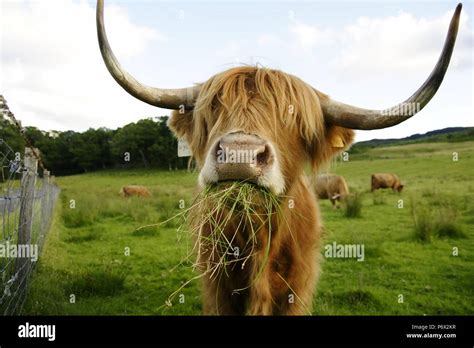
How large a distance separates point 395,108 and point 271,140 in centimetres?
80

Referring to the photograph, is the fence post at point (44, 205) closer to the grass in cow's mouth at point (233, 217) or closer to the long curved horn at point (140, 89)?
the long curved horn at point (140, 89)

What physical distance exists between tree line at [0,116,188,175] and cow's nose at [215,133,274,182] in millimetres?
5310

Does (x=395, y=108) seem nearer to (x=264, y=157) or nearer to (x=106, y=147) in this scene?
(x=264, y=157)

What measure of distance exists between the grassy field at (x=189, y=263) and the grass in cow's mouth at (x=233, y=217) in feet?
0.74

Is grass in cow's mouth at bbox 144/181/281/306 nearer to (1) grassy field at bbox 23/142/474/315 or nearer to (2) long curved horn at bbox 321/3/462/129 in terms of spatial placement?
(1) grassy field at bbox 23/142/474/315

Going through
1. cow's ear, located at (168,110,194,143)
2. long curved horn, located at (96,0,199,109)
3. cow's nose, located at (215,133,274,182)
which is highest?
long curved horn, located at (96,0,199,109)

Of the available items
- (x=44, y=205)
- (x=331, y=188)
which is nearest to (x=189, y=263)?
(x=44, y=205)

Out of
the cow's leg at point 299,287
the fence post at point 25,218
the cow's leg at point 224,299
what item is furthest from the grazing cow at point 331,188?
the cow's leg at point 224,299

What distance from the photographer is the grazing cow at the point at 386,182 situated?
16.1 m

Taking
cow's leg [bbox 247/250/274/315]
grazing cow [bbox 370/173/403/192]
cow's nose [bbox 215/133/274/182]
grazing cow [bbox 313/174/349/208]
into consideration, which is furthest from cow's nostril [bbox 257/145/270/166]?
grazing cow [bbox 370/173/403/192]

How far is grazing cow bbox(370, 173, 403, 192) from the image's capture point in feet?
53.0

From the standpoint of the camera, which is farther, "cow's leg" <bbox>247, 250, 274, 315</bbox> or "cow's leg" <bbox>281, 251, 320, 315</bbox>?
"cow's leg" <bbox>281, 251, 320, 315</bbox>
